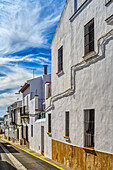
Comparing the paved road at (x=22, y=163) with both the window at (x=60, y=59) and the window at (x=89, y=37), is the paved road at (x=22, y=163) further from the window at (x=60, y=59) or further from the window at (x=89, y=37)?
the window at (x=89, y=37)

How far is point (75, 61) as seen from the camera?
38.2ft

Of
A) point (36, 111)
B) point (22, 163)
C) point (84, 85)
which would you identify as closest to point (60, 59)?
point (84, 85)

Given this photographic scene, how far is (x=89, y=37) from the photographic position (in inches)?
414

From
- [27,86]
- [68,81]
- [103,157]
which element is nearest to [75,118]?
[68,81]

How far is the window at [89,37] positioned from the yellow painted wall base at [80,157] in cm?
425

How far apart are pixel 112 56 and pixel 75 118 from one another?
4.20 m

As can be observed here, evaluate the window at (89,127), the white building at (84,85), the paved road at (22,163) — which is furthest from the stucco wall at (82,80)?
the paved road at (22,163)

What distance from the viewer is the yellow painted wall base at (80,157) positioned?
333 inches

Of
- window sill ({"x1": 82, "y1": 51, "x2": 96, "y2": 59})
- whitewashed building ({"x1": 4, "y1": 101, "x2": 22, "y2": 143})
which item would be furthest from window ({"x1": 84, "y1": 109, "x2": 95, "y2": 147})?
whitewashed building ({"x1": 4, "y1": 101, "x2": 22, "y2": 143})

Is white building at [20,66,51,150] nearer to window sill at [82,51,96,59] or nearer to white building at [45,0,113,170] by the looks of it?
white building at [45,0,113,170]

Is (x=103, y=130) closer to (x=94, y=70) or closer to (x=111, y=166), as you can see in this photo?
(x=111, y=166)

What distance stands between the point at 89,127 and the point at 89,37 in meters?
3.86

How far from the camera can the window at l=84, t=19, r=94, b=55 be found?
1019 cm

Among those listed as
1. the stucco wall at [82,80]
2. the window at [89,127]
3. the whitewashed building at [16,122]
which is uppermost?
the stucco wall at [82,80]
